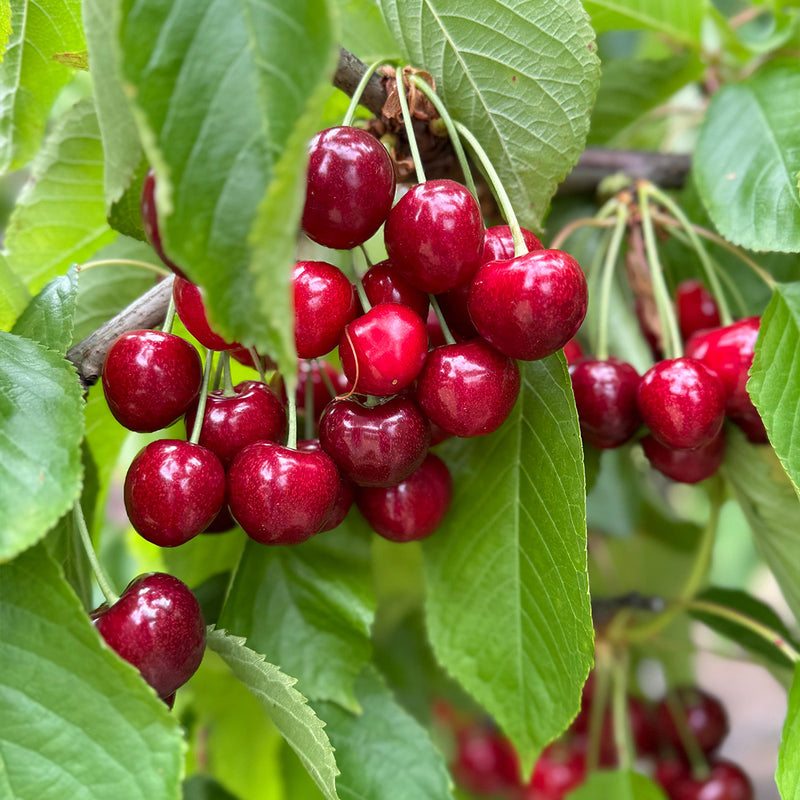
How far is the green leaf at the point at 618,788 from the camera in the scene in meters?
0.90

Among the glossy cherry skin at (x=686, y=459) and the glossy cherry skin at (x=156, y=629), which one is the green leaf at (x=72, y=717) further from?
the glossy cherry skin at (x=686, y=459)

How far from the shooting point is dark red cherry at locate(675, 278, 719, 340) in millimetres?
873

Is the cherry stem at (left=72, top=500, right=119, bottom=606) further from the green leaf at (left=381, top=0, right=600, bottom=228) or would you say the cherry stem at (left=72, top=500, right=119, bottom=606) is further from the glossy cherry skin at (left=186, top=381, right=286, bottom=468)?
the green leaf at (left=381, top=0, right=600, bottom=228)

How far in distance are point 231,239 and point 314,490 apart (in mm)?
198

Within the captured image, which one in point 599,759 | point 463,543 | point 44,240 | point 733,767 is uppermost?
point 44,240

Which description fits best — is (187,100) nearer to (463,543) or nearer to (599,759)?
(463,543)

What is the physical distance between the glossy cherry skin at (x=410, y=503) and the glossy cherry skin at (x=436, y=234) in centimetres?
18

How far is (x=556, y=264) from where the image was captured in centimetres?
52

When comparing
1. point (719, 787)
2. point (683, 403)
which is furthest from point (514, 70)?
→ point (719, 787)

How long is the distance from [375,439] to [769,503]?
1.27 feet

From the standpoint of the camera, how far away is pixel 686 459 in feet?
2.34

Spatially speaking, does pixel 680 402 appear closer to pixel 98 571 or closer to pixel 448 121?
pixel 448 121

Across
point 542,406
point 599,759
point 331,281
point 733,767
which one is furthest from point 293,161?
point 599,759

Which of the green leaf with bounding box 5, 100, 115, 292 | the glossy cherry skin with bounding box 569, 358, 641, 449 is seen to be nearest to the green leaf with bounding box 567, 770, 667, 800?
the glossy cherry skin with bounding box 569, 358, 641, 449
